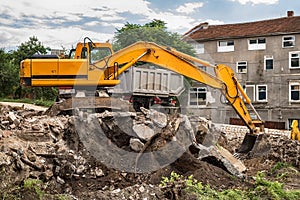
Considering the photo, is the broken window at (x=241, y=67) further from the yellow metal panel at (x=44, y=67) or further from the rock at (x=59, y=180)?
the rock at (x=59, y=180)

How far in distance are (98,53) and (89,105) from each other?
158cm

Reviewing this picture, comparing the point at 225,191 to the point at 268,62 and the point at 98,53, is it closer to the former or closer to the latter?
the point at 98,53

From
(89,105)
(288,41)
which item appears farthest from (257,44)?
(89,105)

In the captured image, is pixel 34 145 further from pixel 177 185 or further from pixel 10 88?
pixel 10 88

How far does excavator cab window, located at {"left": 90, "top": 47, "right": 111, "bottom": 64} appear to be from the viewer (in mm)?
9633

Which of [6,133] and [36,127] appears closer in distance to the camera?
[6,133]

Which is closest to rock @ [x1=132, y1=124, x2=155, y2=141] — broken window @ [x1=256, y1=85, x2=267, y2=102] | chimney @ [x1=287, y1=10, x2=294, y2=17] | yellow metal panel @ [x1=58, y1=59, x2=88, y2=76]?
yellow metal panel @ [x1=58, y1=59, x2=88, y2=76]

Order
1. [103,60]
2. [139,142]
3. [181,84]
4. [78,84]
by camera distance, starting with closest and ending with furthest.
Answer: [139,142], [78,84], [103,60], [181,84]

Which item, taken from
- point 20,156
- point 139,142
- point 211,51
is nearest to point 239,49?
point 211,51

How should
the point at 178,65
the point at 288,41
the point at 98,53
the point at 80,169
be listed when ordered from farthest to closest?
the point at 288,41
the point at 178,65
the point at 98,53
the point at 80,169

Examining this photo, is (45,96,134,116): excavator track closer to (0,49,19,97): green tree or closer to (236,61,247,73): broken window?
(0,49,19,97): green tree

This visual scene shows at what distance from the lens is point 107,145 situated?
25.5 ft

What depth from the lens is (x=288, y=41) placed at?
90.5 ft

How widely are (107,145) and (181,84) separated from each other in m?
6.92
